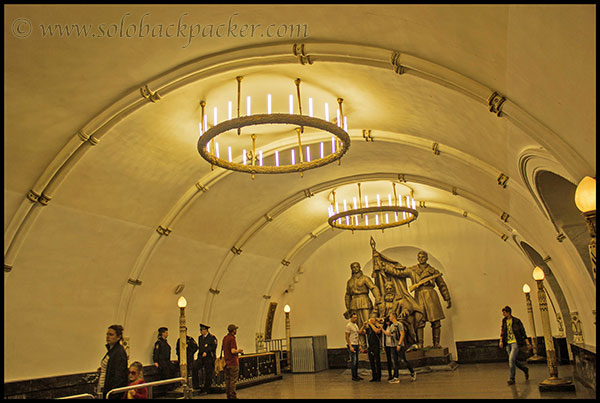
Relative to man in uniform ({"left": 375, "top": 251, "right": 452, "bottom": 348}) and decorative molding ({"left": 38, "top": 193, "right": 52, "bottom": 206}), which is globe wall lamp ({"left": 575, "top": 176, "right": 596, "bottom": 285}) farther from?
man in uniform ({"left": 375, "top": 251, "right": 452, "bottom": 348})

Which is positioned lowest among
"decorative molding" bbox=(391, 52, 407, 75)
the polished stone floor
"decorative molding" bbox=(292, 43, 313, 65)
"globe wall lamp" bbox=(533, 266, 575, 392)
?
the polished stone floor

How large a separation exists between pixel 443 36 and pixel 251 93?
3975 mm

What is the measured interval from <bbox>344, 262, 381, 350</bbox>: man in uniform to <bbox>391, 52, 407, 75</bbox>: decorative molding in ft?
33.5

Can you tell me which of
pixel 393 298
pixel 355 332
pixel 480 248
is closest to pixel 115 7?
pixel 355 332

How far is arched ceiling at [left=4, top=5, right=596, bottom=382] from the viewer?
16.3 feet

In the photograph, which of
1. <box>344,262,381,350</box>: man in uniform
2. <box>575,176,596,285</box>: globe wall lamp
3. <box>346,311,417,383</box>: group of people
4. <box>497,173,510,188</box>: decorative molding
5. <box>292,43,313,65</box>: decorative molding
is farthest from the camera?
<box>344,262,381,350</box>: man in uniform

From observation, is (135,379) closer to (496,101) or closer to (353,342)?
(496,101)

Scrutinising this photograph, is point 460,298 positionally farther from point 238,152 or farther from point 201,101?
point 201,101

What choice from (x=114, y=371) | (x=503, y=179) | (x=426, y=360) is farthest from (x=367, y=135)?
(x=426, y=360)

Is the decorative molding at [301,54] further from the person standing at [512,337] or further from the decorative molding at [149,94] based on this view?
the person standing at [512,337]

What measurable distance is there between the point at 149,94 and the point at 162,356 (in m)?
7.09

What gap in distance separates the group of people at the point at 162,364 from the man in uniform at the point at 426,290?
6.67m

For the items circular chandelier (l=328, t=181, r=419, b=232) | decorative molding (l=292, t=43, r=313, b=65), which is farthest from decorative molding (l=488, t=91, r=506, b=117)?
circular chandelier (l=328, t=181, r=419, b=232)

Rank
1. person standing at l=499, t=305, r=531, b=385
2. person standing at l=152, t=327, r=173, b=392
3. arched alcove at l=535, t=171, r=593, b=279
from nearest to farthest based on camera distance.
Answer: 1. arched alcove at l=535, t=171, r=593, b=279
2. person standing at l=499, t=305, r=531, b=385
3. person standing at l=152, t=327, r=173, b=392
